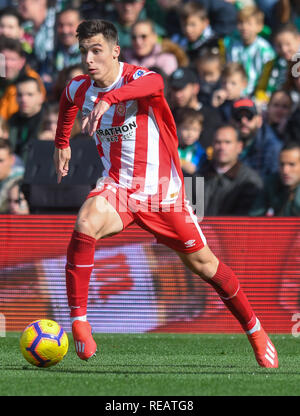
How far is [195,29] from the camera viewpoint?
12.7 m

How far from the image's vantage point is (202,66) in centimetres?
1228

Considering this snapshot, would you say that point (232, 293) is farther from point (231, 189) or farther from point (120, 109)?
point (231, 189)

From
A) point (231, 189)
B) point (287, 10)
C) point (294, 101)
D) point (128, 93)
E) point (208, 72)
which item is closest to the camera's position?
point (128, 93)

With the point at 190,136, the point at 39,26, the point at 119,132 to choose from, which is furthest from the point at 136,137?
the point at 39,26

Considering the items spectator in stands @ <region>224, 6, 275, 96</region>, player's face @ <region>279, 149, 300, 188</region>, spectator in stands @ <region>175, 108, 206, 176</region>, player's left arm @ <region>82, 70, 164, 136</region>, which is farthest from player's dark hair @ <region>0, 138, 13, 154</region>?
player's left arm @ <region>82, 70, 164, 136</region>

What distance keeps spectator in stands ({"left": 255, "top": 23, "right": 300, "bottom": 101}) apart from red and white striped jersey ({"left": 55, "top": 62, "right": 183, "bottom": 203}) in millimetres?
5321

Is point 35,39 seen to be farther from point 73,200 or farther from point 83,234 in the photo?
point 83,234

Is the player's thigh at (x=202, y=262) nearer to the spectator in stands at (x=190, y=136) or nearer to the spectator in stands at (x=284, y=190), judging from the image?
the spectator in stands at (x=284, y=190)

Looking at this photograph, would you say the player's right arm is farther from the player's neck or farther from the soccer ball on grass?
the soccer ball on grass

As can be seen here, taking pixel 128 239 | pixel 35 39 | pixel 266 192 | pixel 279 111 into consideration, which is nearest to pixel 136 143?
pixel 128 239

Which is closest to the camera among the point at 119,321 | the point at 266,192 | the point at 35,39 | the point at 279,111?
the point at 119,321

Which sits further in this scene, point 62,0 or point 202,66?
point 62,0

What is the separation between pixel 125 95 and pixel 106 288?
12.4 feet

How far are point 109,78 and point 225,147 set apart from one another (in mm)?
4005
